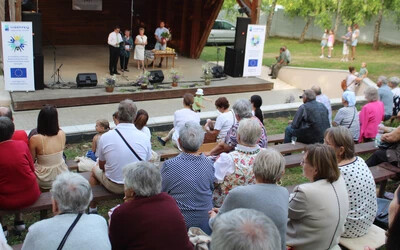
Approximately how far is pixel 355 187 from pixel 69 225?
228 cm

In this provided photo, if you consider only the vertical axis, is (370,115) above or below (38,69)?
above

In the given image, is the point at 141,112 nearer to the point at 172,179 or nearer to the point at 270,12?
the point at 172,179

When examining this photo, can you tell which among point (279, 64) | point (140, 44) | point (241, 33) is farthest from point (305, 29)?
point (140, 44)

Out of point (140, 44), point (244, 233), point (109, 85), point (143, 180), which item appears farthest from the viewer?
point (140, 44)

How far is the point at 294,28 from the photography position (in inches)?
1059

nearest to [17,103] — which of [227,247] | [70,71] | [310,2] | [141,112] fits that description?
[70,71]

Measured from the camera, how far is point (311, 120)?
575 centimetres

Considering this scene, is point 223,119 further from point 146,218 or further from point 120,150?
point 146,218

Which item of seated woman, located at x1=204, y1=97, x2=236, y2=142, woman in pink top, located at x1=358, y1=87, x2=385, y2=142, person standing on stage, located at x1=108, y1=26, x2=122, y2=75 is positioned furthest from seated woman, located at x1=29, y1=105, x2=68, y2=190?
person standing on stage, located at x1=108, y1=26, x2=122, y2=75

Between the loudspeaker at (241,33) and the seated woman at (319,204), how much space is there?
32.2 ft

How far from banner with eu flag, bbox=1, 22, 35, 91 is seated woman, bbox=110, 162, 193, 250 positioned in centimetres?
757

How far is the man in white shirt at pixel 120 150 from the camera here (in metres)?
3.95

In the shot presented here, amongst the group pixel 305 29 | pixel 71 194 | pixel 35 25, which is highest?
pixel 305 29

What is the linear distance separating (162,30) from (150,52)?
77 centimetres
